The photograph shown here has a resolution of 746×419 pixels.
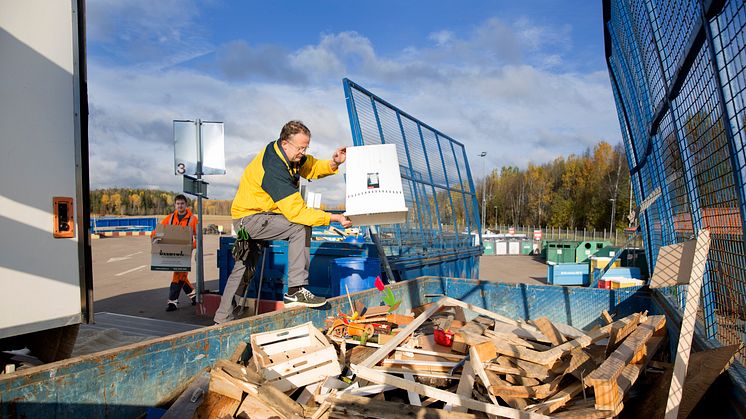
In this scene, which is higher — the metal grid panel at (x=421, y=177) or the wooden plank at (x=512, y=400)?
the metal grid panel at (x=421, y=177)

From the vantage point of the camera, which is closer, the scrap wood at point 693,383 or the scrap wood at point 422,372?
the scrap wood at point 693,383

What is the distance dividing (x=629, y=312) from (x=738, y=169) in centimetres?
316

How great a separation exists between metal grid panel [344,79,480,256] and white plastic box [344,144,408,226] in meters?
1.15

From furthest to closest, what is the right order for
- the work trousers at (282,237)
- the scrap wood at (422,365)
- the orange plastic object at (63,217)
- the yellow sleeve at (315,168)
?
the yellow sleeve at (315,168) → the work trousers at (282,237) → the scrap wood at (422,365) → the orange plastic object at (63,217)

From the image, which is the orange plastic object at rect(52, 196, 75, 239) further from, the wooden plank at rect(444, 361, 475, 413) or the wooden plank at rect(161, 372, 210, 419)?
the wooden plank at rect(444, 361, 475, 413)

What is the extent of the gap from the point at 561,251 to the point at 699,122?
23.2 meters

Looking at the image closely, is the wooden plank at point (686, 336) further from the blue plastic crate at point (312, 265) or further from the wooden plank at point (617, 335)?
the blue plastic crate at point (312, 265)

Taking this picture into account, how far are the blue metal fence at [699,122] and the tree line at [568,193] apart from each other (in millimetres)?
56807

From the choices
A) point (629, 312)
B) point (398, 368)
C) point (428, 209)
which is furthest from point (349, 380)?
point (428, 209)

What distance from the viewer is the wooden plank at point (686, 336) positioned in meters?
1.98

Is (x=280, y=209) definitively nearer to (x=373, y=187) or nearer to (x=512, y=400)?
(x=373, y=187)

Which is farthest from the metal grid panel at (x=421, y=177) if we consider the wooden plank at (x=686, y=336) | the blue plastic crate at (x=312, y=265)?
the wooden plank at (x=686, y=336)

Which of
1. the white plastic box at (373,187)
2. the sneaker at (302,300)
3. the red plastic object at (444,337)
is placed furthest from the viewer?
Answer: the white plastic box at (373,187)

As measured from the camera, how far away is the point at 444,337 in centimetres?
365
